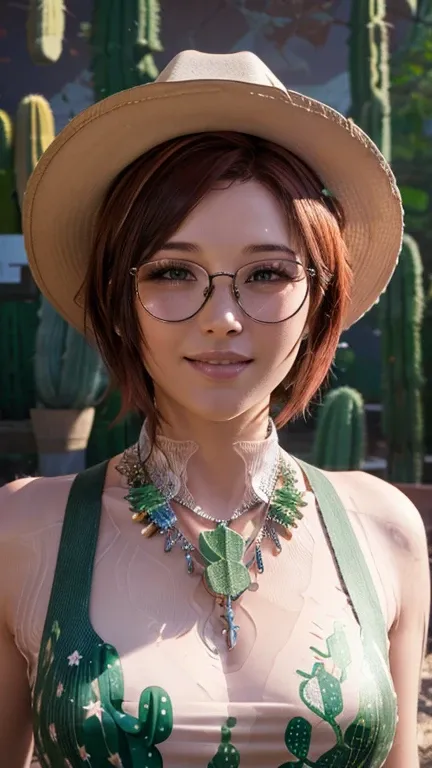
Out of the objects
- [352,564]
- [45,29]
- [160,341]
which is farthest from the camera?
[45,29]

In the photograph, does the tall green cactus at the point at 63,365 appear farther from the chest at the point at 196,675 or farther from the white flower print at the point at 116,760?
the white flower print at the point at 116,760

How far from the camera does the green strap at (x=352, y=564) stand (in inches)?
45.6

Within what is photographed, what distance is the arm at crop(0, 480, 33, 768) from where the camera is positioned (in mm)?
1140

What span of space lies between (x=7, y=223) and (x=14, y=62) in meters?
0.81

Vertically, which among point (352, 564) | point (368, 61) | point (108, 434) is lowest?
point (108, 434)

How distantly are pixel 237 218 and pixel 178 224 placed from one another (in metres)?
0.09

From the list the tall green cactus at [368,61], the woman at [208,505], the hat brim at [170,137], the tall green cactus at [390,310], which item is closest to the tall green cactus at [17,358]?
the tall green cactus at [390,310]

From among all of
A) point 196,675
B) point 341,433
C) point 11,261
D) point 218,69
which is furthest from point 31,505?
point 11,261

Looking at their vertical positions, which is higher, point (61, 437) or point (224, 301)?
point (224, 301)

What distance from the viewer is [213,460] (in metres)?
1.25

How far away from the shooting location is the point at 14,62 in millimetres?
3695

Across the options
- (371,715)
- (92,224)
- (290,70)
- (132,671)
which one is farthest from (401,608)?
(290,70)

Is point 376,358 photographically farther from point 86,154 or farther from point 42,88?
point 86,154

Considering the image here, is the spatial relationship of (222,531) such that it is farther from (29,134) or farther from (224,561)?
(29,134)
